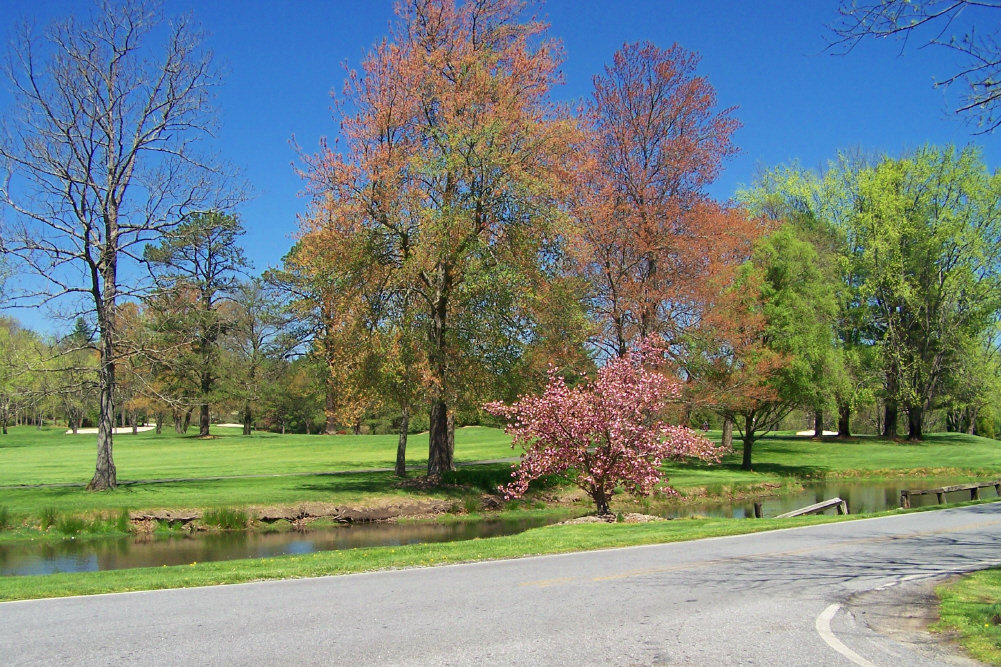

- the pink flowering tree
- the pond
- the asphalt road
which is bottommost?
the pond

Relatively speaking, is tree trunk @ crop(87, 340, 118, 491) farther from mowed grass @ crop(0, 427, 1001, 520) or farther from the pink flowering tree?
the pink flowering tree

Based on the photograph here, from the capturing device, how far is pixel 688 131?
104ft

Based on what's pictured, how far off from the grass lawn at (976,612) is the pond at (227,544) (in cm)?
1324

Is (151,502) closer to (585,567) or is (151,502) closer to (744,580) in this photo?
(585,567)

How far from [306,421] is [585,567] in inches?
2636

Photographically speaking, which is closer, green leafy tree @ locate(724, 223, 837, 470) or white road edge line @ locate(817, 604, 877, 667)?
white road edge line @ locate(817, 604, 877, 667)

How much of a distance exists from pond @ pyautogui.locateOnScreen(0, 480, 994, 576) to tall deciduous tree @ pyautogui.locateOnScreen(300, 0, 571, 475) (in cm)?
465

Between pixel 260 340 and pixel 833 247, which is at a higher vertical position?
pixel 833 247

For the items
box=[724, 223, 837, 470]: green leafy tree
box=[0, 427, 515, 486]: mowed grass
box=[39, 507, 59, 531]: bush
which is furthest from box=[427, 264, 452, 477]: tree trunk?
box=[724, 223, 837, 470]: green leafy tree

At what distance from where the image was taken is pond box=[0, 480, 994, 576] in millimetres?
17328

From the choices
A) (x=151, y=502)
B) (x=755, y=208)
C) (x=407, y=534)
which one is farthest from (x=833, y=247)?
(x=151, y=502)

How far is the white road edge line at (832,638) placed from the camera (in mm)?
6453

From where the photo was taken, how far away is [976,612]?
26.5 feet

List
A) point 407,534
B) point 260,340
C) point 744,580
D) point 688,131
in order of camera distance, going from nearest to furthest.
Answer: point 744,580
point 407,534
point 688,131
point 260,340
